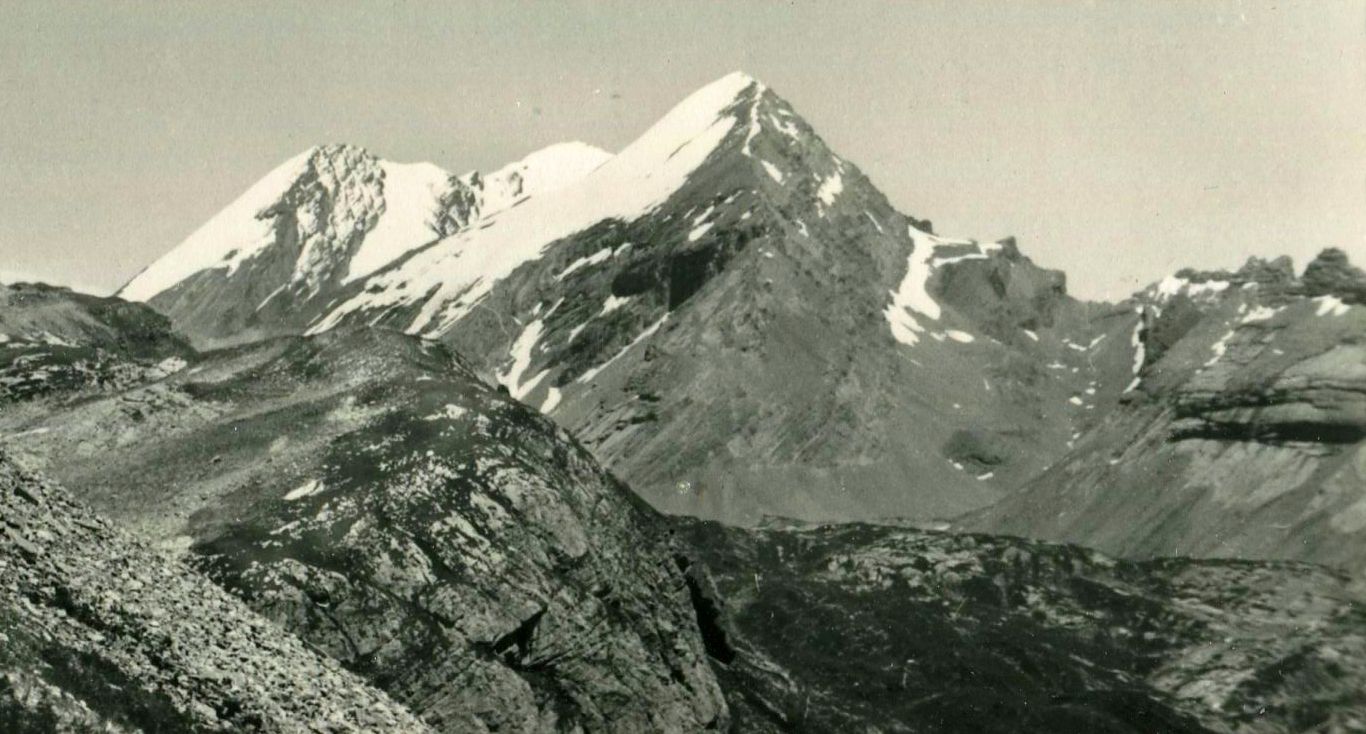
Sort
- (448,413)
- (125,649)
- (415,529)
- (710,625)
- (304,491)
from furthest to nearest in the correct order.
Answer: (710,625)
(448,413)
(304,491)
(415,529)
(125,649)

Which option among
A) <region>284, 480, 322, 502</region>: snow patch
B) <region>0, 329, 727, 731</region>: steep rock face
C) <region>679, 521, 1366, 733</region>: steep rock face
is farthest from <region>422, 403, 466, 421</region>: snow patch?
<region>679, 521, 1366, 733</region>: steep rock face

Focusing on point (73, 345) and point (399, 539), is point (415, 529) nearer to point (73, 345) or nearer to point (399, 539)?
point (399, 539)

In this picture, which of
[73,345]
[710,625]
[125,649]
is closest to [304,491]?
[125,649]

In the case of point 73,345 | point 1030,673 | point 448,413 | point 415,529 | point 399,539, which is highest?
point 73,345

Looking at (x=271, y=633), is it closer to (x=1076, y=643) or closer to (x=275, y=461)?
(x=275, y=461)

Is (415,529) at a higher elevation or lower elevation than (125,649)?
higher

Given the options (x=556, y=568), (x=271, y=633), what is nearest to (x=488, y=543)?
(x=556, y=568)

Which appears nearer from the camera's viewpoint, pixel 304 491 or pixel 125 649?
pixel 125 649
